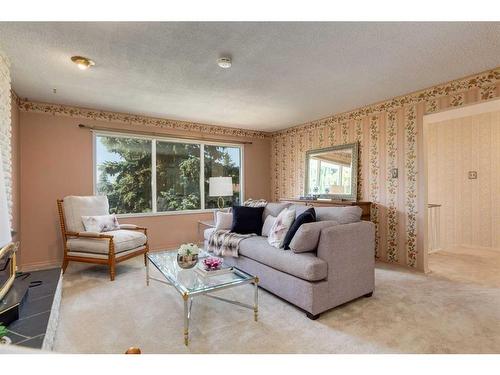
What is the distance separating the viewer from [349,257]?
2363 mm

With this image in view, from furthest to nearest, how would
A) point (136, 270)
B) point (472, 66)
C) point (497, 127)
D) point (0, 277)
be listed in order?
point (497, 127) < point (136, 270) < point (472, 66) < point (0, 277)

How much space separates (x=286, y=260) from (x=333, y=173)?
2.56m

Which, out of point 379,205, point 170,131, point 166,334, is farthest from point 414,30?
point 170,131

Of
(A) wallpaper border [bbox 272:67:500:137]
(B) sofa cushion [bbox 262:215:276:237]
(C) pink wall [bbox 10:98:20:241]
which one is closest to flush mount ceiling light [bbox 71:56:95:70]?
(C) pink wall [bbox 10:98:20:241]

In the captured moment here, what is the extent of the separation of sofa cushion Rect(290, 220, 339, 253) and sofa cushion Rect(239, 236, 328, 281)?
0.06 meters

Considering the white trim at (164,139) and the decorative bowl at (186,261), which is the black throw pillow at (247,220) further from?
the white trim at (164,139)

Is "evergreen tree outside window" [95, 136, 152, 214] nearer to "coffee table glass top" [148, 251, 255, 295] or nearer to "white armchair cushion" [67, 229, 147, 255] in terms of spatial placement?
"white armchair cushion" [67, 229, 147, 255]

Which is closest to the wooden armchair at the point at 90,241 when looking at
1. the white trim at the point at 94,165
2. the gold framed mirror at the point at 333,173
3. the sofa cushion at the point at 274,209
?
the white trim at the point at 94,165

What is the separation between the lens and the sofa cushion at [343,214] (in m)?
2.63

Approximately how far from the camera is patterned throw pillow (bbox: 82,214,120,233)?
3.36m

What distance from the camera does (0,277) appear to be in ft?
5.89

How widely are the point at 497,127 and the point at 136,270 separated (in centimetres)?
611
